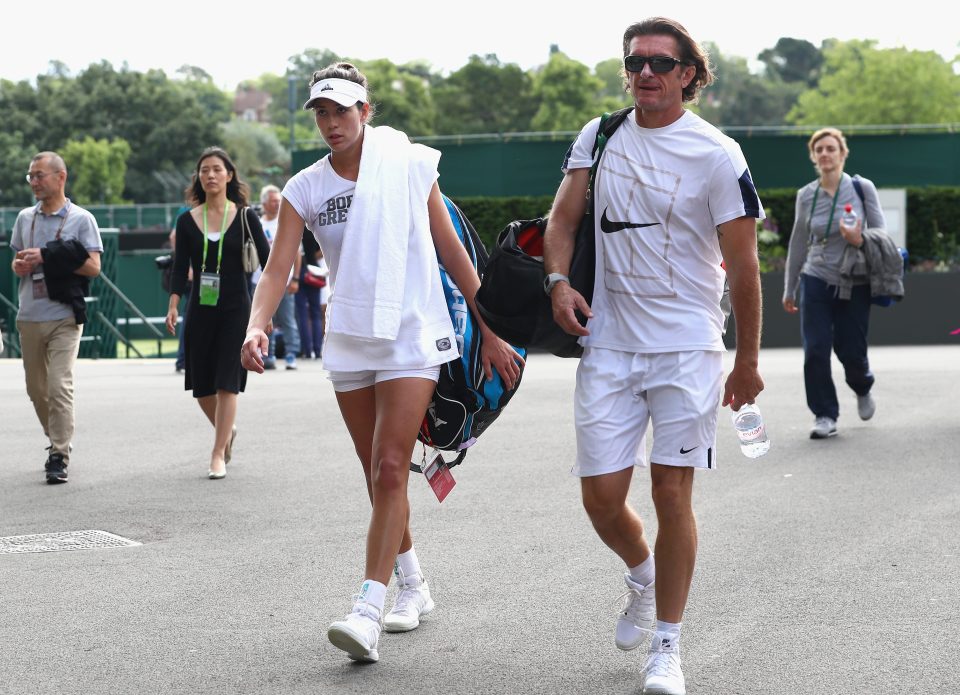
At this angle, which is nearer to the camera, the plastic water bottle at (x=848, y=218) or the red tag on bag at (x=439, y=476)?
the red tag on bag at (x=439, y=476)

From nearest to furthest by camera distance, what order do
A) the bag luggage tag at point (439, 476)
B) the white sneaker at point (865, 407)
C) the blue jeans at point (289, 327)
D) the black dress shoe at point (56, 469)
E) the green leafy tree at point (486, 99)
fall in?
the bag luggage tag at point (439, 476)
the black dress shoe at point (56, 469)
the white sneaker at point (865, 407)
the blue jeans at point (289, 327)
the green leafy tree at point (486, 99)

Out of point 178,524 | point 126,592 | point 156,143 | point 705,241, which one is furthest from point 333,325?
point 156,143

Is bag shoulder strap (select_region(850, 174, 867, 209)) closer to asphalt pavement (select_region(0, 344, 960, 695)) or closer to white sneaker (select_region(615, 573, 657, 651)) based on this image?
asphalt pavement (select_region(0, 344, 960, 695))

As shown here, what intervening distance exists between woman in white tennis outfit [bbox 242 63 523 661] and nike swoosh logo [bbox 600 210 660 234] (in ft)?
2.14

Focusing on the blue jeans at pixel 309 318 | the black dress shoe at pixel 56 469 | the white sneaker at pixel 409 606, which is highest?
the white sneaker at pixel 409 606

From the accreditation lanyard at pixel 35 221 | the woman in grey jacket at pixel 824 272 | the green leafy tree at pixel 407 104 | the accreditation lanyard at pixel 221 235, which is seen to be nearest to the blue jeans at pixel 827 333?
the woman in grey jacket at pixel 824 272

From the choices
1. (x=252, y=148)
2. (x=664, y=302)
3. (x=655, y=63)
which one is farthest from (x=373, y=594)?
(x=252, y=148)

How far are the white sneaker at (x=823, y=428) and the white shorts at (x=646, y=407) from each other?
19.0ft

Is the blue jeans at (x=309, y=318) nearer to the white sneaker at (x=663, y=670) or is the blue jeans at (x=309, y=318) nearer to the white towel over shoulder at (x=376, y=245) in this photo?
the white towel over shoulder at (x=376, y=245)

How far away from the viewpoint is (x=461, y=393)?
497 cm

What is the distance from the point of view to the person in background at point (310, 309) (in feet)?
58.5

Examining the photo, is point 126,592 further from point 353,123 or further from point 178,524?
point 353,123

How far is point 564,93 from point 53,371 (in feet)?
302

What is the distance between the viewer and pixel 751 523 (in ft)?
23.2
